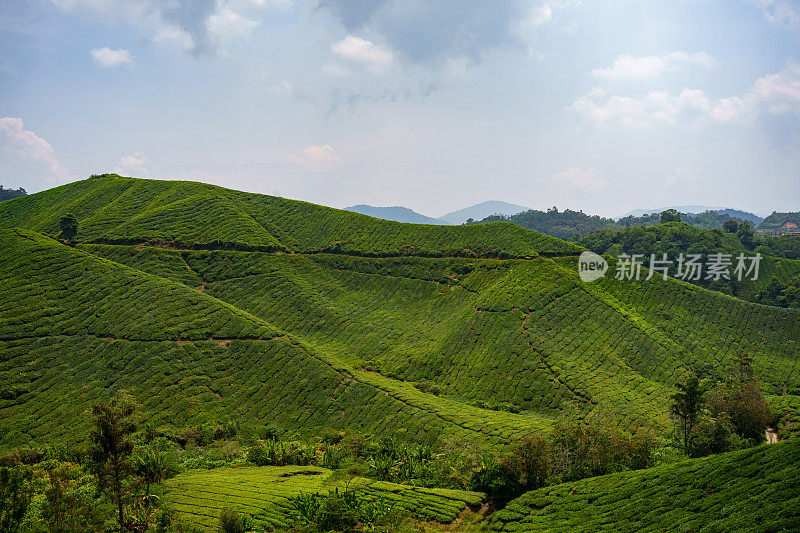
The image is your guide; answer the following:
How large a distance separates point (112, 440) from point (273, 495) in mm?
11039

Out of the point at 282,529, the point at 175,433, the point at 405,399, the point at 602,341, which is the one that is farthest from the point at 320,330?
the point at 282,529

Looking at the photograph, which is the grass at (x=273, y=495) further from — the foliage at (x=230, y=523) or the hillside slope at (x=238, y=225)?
the hillside slope at (x=238, y=225)

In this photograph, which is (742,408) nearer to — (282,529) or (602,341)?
(602,341)

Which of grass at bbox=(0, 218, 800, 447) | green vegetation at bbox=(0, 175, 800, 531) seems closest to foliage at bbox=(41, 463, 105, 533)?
green vegetation at bbox=(0, 175, 800, 531)

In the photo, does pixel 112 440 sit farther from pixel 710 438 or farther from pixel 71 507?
pixel 710 438

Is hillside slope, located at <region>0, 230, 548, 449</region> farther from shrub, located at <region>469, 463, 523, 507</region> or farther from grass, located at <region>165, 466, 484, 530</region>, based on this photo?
grass, located at <region>165, 466, 484, 530</region>

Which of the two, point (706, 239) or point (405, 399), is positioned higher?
point (706, 239)

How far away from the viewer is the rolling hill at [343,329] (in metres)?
50.8

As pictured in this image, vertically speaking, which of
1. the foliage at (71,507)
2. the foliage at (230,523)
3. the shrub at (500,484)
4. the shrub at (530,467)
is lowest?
the foliage at (71,507)

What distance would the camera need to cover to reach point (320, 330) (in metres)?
72.7

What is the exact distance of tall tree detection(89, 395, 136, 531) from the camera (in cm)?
2269

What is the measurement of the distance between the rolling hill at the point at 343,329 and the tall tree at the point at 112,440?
26047mm

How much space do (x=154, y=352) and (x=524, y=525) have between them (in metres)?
48.9

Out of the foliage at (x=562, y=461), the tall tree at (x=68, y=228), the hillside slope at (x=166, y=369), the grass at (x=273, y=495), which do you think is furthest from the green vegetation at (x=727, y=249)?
the tall tree at (x=68, y=228)
